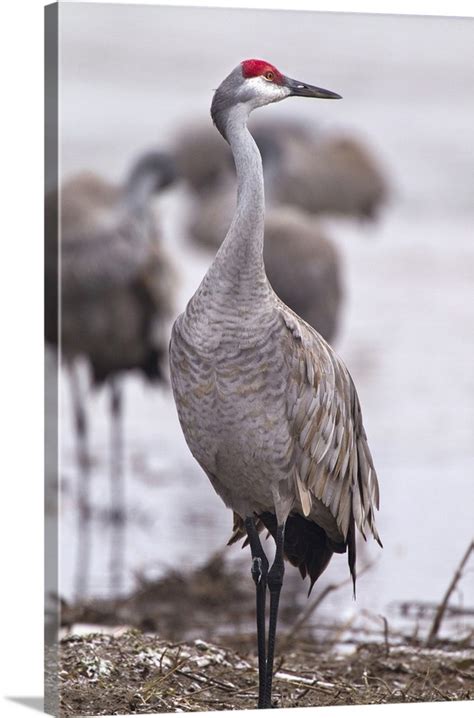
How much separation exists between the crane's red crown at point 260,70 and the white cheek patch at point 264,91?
1cm

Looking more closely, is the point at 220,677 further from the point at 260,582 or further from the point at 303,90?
the point at 303,90

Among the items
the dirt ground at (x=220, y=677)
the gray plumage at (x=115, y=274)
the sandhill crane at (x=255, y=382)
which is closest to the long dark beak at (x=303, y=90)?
the sandhill crane at (x=255, y=382)

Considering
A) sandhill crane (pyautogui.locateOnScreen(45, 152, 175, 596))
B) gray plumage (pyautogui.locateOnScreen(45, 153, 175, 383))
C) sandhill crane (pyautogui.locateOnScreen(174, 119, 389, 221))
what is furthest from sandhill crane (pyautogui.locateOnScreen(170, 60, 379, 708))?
sandhill crane (pyautogui.locateOnScreen(174, 119, 389, 221))

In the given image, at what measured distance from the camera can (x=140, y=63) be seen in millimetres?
8852

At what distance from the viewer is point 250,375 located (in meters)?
4.24

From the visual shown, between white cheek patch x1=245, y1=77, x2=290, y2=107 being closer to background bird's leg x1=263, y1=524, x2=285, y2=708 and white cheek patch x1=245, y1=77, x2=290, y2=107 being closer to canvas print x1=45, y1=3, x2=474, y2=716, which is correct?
canvas print x1=45, y1=3, x2=474, y2=716

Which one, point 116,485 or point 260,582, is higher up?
point 260,582

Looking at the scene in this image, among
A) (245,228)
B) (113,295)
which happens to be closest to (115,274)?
(113,295)

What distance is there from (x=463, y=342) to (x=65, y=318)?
83.7 inches

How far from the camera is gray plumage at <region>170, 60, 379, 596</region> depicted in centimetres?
423

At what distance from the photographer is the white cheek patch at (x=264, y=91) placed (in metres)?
4.35

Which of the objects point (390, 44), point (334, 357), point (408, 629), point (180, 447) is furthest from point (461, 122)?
point (334, 357)
